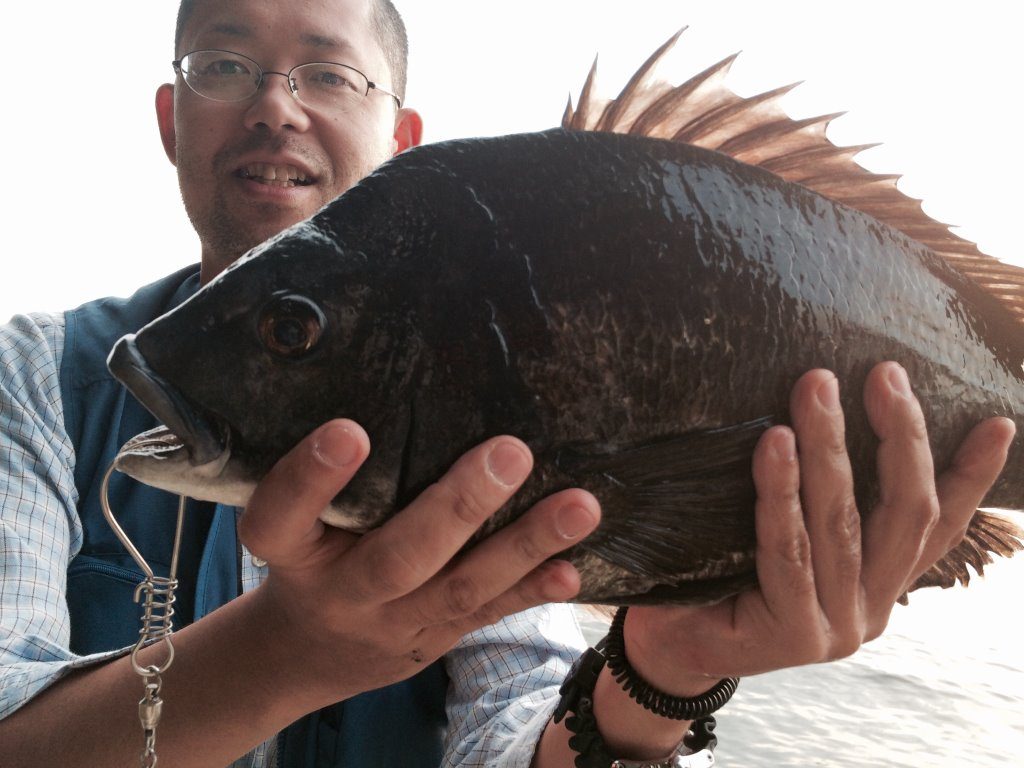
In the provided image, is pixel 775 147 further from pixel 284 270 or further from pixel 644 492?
pixel 284 270

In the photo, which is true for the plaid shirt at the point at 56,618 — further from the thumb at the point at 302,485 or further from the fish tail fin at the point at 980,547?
the fish tail fin at the point at 980,547

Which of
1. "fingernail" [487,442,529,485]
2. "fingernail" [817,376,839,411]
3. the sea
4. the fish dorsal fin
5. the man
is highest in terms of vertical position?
the fish dorsal fin

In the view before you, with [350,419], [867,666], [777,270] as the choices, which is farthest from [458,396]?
[867,666]

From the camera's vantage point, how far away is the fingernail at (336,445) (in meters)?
1.03

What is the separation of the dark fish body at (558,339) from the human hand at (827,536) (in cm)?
4

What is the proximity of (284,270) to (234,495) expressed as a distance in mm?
322

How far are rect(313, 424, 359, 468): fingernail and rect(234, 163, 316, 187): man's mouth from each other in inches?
57.2

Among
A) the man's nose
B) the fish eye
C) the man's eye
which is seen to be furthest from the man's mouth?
the fish eye

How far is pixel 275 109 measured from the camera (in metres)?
2.23

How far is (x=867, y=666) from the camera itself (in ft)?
16.3

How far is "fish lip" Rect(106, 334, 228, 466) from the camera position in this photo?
105 centimetres

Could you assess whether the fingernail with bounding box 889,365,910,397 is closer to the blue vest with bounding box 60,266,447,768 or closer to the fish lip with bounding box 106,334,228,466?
the fish lip with bounding box 106,334,228,466

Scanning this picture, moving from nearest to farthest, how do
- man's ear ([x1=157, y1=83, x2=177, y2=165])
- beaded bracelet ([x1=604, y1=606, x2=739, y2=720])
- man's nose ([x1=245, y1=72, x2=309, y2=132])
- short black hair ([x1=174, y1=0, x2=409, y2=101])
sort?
beaded bracelet ([x1=604, y1=606, x2=739, y2=720])
man's nose ([x1=245, y1=72, x2=309, y2=132])
short black hair ([x1=174, y1=0, x2=409, y2=101])
man's ear ([x1=157, y1=83, x2=177, y2=165])

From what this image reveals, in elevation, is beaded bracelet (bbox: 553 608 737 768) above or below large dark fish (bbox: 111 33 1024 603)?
below
